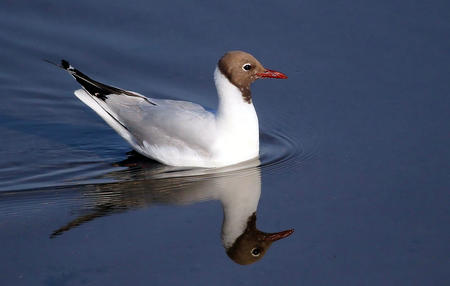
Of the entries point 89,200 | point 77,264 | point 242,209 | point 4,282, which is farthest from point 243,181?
point 4,282

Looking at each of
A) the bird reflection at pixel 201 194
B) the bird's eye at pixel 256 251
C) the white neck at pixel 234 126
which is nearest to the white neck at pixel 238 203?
the bird reflection at pixel 201 194

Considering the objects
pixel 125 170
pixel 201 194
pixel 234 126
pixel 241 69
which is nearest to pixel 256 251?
pixel 201 194

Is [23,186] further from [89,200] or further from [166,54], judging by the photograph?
[166,54]

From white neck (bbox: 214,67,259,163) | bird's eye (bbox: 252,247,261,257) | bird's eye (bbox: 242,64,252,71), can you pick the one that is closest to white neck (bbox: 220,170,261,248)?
bird's eye (bbox: 252,247,261,257)

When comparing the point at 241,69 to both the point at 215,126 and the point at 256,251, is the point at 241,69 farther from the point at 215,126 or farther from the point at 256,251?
the point at 256,251

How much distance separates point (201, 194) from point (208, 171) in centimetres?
63

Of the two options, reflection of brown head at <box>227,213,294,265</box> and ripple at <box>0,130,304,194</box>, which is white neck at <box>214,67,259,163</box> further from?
reflection of brown head at <box>227,213,294,265</box>

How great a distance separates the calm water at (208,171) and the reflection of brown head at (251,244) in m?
0.08

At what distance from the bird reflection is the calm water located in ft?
0.09

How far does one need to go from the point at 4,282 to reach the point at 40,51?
17.4 feet

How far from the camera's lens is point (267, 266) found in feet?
23.2

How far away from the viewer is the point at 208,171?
8.95m

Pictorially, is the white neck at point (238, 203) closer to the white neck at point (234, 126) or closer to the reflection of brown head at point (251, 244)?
the reflection of brown head at point (251, 244)

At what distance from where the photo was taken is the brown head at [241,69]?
9062 millimetres
